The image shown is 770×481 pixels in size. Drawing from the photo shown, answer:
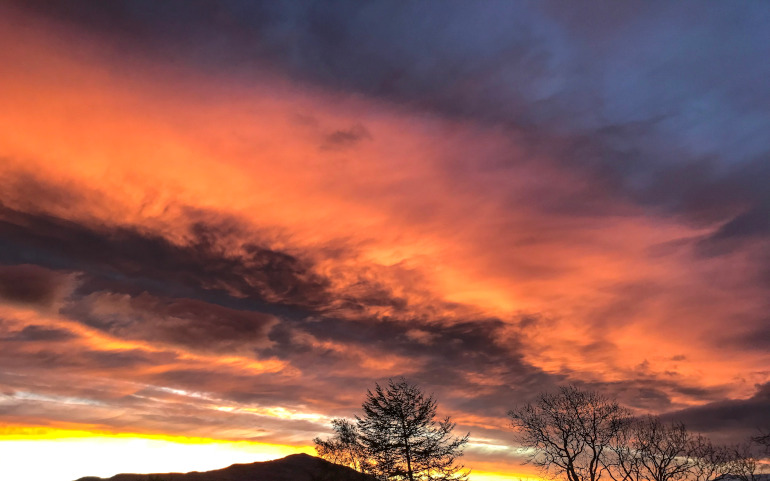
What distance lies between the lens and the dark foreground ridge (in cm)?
8060

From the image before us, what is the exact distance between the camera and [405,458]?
56.9m

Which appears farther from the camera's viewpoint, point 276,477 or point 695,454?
point 276,477

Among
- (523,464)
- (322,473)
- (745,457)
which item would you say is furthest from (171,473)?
(745,457)

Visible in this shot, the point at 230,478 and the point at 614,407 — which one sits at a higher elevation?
the point at 614,407

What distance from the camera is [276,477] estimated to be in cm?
11738

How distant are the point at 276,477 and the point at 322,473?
32.4m

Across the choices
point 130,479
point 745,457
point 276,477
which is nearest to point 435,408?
point 745,457

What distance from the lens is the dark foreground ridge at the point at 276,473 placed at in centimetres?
8060

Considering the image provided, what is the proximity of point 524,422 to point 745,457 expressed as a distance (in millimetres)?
25666

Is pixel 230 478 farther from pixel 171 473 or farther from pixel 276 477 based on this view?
pixel 276 477

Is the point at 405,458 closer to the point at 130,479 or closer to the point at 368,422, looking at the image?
the point at 368,422

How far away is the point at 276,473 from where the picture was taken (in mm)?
120812

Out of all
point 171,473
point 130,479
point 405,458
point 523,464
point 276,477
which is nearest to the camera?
point 523,464

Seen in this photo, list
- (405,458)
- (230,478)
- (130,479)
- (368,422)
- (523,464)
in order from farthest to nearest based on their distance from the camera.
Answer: (230,478)
(130,479)
(368,422)
(405,458)
(523,464)
